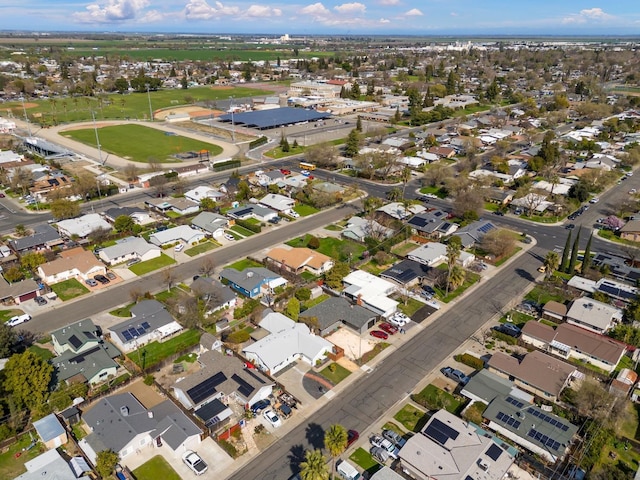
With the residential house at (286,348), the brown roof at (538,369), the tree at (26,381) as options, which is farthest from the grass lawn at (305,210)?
the tree at (26,381)

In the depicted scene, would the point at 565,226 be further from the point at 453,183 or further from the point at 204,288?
the point at 204,288

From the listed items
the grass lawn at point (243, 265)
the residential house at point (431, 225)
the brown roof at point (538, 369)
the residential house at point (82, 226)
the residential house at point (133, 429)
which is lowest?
the grass lawn at point (243, 265)

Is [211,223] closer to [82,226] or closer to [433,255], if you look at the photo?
[82,226]

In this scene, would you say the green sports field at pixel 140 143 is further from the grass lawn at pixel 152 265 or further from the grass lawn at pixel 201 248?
the grass lawn at pixel 152 265

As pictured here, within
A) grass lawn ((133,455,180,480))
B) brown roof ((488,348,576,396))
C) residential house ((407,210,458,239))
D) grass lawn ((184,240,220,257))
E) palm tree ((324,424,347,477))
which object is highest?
palm tree ((324,424,347,477))

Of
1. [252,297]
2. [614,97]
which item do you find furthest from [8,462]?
[614,97]

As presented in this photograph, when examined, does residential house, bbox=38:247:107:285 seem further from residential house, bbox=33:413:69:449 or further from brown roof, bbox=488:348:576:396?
brown roof, bbox=488:348:576:396

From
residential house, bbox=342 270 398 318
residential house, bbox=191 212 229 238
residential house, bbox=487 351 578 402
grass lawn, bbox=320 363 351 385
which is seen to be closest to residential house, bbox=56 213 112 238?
residential house, bbox=191 212 229 238

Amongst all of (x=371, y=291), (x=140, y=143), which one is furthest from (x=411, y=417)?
(x=140, y=143)
